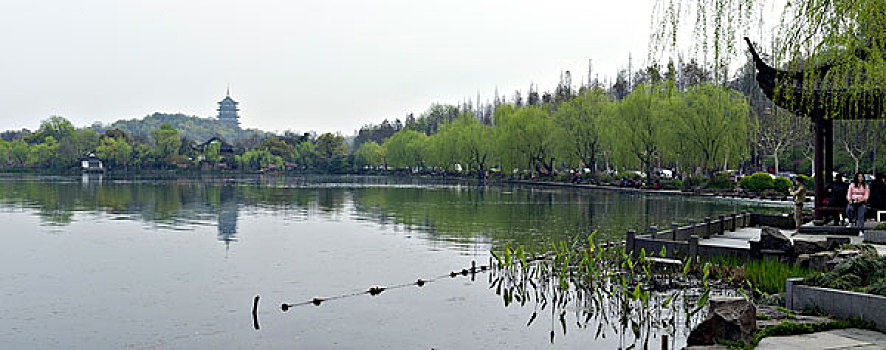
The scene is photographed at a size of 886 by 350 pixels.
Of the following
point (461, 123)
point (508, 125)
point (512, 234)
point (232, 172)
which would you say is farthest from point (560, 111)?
point (232, 172)

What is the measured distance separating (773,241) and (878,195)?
5.76 m

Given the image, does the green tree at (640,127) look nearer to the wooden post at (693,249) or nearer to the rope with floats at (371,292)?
the wooden post at (693,249)

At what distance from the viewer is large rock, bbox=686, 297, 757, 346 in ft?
26.4

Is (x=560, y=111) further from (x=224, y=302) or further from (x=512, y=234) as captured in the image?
(x=224, y=302)

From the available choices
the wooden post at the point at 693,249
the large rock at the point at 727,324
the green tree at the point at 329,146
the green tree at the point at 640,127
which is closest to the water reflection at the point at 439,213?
the wooden post at the point at 693,249

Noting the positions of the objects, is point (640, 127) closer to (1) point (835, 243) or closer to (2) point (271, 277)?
(1) point (835, 243)

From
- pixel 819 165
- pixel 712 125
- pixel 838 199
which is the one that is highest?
pixel 712 125

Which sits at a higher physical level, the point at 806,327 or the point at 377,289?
the point at 806,327

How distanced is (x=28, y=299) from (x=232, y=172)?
10409cm

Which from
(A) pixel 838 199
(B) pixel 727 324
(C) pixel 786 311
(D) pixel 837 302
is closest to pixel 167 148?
(A) pixel 838 199

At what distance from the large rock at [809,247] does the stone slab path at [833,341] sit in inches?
186

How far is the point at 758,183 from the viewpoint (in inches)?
1681

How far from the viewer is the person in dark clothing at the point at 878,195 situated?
17.2 metres

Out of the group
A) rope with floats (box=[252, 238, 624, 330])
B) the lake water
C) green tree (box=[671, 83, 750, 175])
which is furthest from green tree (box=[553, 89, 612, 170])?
rope with floats (box=[252, 238, 624, 330])
